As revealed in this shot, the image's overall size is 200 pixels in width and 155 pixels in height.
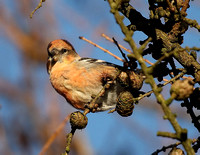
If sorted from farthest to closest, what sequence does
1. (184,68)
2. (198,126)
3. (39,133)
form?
(39,133)
(184,68)
(198,126)

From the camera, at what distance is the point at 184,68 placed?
5.68 feet

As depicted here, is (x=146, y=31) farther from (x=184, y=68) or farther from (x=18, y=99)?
(x=18, y=99)

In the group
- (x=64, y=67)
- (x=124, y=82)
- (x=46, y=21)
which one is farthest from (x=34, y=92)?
(x=124, y=82)

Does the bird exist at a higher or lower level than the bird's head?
lower

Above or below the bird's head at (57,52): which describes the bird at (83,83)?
below

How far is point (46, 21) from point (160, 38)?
5322 millimetres

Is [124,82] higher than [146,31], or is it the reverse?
[146,31]

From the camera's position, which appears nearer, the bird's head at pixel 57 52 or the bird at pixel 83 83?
the bird at pixel 83 83

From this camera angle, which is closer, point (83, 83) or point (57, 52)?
point (83, 83)

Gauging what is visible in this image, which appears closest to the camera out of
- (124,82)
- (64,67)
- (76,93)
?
(124,82)

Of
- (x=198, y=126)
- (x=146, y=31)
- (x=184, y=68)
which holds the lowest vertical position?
(x=198, y=126)

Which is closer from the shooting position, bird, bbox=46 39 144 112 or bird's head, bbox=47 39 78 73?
bird, bbox=46 39 144 112

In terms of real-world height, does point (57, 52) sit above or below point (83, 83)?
above

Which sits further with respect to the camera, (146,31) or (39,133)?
(39,133)
